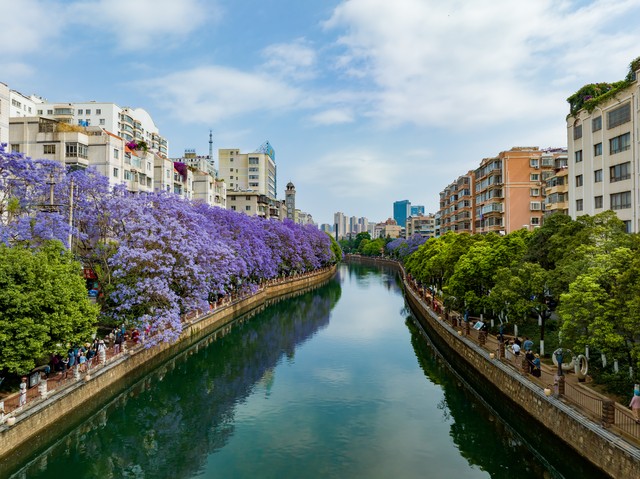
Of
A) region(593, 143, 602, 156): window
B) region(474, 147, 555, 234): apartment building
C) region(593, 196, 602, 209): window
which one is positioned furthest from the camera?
region(474, 147, 555, 234): apartment building

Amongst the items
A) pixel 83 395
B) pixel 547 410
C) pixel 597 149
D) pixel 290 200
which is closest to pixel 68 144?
pixel 83 395

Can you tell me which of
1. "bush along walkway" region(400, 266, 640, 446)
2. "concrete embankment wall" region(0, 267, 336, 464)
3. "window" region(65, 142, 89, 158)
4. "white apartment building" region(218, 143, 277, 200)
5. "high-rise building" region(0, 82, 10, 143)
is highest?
"white apartment building" region(218, 143, 277, 200)

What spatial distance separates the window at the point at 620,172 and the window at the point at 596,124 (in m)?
3.52

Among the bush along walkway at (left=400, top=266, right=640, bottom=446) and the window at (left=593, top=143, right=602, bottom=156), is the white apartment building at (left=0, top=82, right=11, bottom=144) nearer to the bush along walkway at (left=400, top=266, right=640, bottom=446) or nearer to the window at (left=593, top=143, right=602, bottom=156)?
the bush along walkway at (left=400, top=266, right=640, bottom=446)

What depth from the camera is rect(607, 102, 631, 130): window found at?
106 ft

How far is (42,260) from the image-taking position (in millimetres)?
21812

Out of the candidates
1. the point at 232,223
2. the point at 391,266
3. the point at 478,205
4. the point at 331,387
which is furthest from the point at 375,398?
the point at 391,266

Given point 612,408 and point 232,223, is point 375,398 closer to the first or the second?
point 612,408

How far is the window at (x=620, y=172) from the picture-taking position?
32875mm

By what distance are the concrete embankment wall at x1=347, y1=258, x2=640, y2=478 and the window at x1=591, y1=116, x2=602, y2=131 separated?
19.3 m

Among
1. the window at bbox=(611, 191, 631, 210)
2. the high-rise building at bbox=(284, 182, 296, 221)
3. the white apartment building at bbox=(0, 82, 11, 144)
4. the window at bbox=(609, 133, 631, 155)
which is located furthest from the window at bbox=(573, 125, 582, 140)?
the high-rise building at bbox=(284, 182, 296, 221)

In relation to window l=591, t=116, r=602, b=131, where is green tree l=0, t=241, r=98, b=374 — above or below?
below

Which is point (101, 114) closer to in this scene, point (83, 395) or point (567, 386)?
point (83, 395)

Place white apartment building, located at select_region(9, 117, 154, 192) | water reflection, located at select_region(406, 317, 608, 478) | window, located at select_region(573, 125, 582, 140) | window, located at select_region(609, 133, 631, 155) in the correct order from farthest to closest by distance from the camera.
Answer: white apartment building, located at select_region(9, 117, 154, 192)
window, located at select_region(573, 125, 582, 140)
window, located at select_region(609, 133, 631, 155)
water reflection, located at select_region(406, 317, 608, 478)
